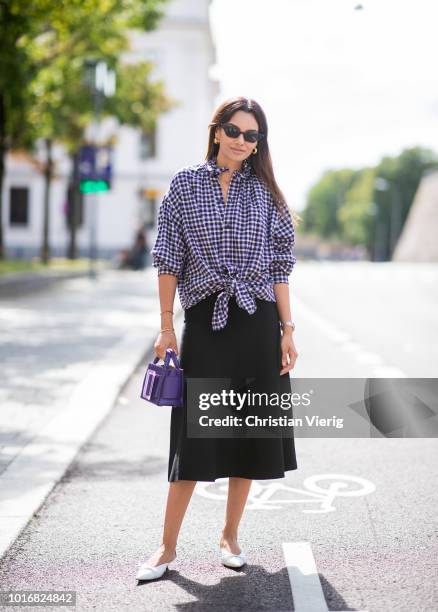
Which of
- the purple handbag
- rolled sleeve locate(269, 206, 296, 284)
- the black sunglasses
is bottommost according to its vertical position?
the purple handbag

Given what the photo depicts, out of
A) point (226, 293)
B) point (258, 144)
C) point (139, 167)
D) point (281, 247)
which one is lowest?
point (226, 293)

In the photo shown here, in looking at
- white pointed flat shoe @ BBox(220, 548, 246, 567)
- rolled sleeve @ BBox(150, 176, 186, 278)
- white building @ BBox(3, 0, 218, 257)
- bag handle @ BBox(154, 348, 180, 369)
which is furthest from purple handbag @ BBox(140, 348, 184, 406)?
white building @ BBox(3, 0, 218, 257)

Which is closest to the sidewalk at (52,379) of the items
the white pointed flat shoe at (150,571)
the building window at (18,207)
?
the white pointed flat shoe at (150,571)

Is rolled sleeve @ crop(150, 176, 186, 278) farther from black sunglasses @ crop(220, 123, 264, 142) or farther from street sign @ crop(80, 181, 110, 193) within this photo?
street sign @ crop(80, 181, 110, 193)

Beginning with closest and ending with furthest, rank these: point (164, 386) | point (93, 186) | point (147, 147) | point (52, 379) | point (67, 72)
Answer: point (164, 386), point (52, 379), point (93, 186), point (67, 72), point (147, 147)

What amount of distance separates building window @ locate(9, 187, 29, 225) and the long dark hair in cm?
5302

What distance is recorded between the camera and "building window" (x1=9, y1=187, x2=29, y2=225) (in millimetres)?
55781

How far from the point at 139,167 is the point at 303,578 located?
171ft

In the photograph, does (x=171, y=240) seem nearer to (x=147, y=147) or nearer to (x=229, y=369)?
(x=229, y=369)

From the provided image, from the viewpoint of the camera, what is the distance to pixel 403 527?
4.52 m

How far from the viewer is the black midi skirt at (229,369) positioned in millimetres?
3799

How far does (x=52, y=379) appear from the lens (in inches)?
349

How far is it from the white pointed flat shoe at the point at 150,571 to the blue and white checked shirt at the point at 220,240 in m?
0.95

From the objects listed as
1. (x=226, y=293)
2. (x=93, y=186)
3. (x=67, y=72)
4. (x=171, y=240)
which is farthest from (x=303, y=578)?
(x=67, y=72)
